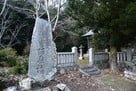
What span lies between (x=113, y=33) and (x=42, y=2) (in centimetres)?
1029

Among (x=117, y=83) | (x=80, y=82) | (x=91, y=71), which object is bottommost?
(x=117, y=83)

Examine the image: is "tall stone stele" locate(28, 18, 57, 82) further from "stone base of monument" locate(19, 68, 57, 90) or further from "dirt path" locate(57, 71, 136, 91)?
"dirt path" locate(57, 71, 136, 91)

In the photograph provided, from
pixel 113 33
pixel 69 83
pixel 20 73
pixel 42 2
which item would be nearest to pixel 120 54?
pixel 113 33

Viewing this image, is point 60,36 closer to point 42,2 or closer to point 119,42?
point 42,2

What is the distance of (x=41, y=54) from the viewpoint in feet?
25.9

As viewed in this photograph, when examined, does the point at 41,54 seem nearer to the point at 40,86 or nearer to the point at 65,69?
the point at 40,86

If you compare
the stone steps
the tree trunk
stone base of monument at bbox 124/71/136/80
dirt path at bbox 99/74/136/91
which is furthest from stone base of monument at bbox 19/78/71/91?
the tree trunk

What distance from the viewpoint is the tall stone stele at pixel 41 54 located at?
7.88 meters

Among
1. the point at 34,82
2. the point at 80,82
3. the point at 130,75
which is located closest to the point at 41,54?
the point at 34,82

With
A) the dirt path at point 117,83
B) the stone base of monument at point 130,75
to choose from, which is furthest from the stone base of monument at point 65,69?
the stone base of monument at point 130,75

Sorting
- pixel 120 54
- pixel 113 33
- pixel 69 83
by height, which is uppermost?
pixel 113 33

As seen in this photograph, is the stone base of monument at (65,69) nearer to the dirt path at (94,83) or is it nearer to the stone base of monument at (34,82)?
the dirt path at (94,83)

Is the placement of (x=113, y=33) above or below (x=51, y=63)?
above

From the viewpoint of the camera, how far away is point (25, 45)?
23.1 meters
